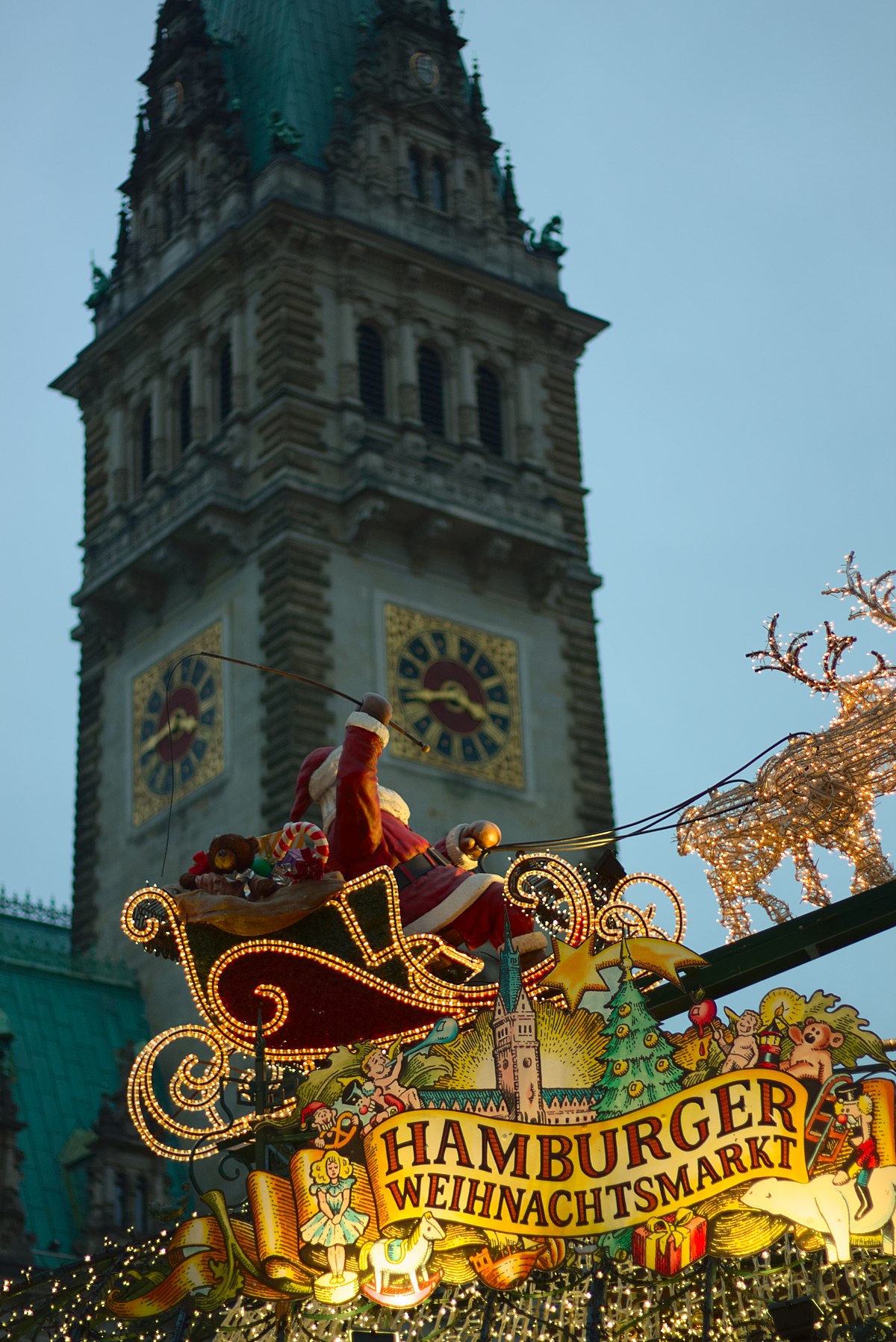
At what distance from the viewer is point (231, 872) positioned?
1841 cm

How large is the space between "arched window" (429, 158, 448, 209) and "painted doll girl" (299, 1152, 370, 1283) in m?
45.0

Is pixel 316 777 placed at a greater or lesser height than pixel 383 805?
greater

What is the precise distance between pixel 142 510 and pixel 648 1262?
4144 centimetres

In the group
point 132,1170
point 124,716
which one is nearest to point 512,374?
point 124,716

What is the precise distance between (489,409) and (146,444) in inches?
305

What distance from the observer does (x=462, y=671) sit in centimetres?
5331

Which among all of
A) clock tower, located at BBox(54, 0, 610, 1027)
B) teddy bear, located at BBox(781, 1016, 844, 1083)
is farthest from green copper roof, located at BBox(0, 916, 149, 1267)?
teddy bear, located at BBox(781, 1016, 844, 1083)

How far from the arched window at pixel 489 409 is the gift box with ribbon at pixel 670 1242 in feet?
139

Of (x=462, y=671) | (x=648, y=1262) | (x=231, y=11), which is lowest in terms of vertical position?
(x=648, y=1262)

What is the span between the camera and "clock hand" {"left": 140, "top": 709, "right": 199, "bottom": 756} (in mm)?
52219

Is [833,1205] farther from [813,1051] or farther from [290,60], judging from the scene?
[290,60]

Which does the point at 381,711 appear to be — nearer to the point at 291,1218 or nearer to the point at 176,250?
the point at 291,1218

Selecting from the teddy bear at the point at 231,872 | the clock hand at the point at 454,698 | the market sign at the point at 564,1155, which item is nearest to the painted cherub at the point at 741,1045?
the market sign at the point at 564,1155

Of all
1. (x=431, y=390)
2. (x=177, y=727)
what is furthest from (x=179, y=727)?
(x=431, y=390)
